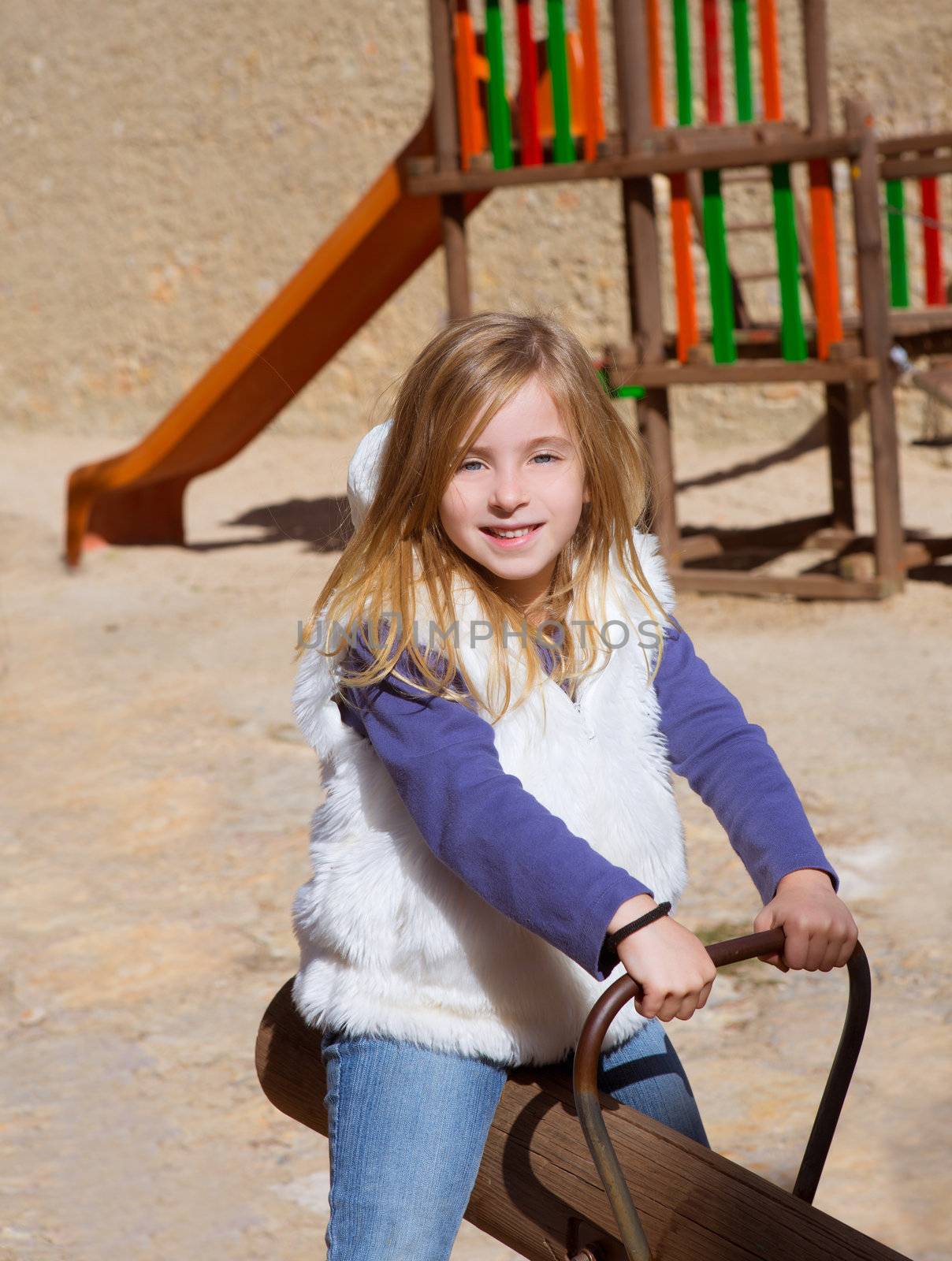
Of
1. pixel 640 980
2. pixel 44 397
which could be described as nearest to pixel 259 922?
pixel 640 980

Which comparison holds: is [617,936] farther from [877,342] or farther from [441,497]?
[877,342]

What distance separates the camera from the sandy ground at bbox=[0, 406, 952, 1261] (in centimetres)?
227

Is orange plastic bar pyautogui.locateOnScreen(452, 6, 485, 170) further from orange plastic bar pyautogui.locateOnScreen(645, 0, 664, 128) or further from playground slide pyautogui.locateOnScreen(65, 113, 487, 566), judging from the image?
orange plastic bar pyautogui.locateOnScreen(645, 0, 664, 128)

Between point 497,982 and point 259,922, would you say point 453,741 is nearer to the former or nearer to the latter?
point 497,982

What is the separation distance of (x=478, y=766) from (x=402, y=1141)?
36 cm

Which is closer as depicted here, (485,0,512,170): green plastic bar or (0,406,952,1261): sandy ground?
(0,406,952,1261): sandy ground

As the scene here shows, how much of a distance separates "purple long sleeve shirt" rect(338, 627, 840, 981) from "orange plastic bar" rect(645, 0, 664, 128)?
198 inches

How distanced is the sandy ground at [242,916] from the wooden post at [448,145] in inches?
60.6

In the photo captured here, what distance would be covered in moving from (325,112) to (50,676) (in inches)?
238

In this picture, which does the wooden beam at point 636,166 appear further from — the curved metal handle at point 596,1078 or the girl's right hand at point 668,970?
the girl's right hand at point 668,970

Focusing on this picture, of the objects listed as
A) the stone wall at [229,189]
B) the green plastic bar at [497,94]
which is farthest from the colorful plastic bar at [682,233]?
the stone wall at [229,189]

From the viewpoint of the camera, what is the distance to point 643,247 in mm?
6062

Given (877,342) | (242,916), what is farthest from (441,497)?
(877,342)

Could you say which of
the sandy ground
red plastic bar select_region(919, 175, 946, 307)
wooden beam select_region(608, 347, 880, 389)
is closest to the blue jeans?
the sandy ground
